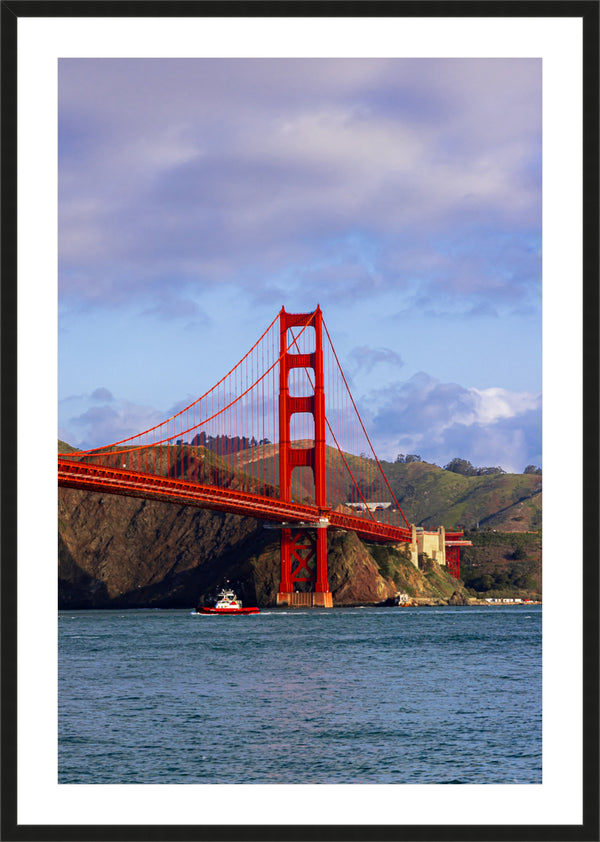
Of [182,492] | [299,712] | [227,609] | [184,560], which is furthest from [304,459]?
[299,712]

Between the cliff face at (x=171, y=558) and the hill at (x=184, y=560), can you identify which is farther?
the cliff face at (x=171, y=558)

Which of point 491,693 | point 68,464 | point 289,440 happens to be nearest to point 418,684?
point 491,693

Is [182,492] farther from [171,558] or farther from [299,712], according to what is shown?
[171,558]

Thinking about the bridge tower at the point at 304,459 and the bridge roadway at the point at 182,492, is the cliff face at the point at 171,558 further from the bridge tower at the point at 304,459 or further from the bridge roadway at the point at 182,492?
the bridge roadway at the point at 182,492

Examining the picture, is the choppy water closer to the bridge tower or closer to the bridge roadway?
the bridge roadway

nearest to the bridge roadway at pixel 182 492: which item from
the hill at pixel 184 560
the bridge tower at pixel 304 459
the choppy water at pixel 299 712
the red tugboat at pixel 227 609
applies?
the bridge tower at pixel 304 459

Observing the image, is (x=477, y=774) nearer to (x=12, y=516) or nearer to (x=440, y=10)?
(x=12, y=516)

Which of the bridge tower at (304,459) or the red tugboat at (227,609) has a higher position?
the bridge tower at (304,459)

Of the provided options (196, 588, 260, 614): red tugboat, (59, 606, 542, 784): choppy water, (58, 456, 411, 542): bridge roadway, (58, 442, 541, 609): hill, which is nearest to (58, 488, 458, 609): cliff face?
(58, 442, 541, 609): hill
